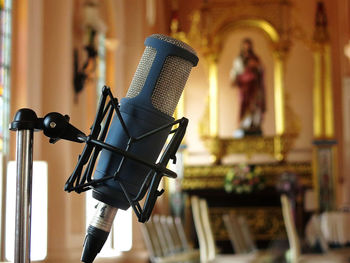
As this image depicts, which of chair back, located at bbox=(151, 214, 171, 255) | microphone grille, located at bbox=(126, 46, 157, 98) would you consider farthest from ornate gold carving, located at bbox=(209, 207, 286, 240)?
microphone grille, located at bbox=(126, 46, 157, 98)

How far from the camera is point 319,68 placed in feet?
36.8

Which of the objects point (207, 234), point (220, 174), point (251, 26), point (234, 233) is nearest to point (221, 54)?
point (251, 26)

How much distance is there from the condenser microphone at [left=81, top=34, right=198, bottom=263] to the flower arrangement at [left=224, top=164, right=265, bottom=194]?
9.52 meters

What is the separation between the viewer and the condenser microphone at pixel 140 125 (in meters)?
1.07

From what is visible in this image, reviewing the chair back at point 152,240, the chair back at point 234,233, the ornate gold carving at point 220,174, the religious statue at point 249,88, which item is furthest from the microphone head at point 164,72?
the religious statue at point 249,88

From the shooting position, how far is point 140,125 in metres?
1.08

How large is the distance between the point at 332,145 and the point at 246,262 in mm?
5391

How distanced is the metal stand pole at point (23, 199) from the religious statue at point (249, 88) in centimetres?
1054

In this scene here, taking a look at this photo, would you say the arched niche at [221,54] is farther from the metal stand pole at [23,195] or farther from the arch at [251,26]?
the metal stand pole at [23,195]

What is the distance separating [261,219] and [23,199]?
9919mm

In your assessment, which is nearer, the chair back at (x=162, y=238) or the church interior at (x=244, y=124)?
the chair back at (x=162, y=238)

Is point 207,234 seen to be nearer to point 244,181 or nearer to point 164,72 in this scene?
point 244,181

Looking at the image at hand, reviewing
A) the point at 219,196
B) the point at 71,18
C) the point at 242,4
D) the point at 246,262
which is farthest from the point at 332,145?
the point at 71,18

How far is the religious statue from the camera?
11578 mm
